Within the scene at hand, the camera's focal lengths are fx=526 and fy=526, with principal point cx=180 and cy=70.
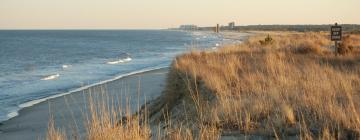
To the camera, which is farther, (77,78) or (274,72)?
(77,78)

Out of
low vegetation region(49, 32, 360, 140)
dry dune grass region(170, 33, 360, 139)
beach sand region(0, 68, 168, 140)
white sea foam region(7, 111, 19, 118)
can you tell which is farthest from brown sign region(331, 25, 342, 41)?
white sea foam region(7, 111, 19, 118)

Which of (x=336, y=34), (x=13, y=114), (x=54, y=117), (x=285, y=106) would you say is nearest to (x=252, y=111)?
(x=285, y=106)

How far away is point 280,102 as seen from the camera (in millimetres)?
7688

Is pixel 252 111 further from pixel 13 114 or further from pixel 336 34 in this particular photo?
pixel 336 34

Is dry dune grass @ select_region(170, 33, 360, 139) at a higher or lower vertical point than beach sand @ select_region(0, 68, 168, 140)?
higher

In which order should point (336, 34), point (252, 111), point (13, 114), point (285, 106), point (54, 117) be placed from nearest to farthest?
point (285, 106), point (252, 111), point (54, 117), point (13, 114), point (336, 34)

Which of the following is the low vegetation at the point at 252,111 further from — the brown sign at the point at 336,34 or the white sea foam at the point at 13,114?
the brown sign at the point at 336,34

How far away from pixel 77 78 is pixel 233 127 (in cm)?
1934

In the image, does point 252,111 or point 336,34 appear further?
point 336,34

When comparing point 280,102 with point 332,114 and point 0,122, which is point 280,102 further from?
point 0,122

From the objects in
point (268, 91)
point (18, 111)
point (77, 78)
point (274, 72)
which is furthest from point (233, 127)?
point (77, 78)

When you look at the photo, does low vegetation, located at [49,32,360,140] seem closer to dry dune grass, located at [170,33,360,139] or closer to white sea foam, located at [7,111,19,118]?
dry dune grass, located at [170,33,360,139]

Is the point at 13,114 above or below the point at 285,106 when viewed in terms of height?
below

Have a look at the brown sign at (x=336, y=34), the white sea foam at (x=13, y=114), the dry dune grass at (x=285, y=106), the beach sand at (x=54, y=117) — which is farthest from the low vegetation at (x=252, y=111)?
the brown sign at (x=336, y=34)
